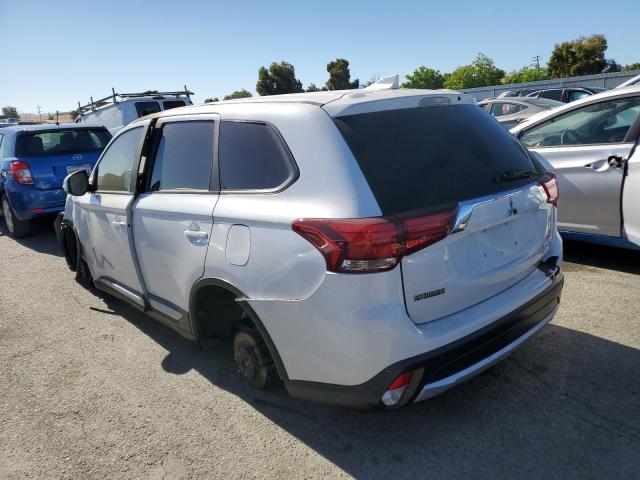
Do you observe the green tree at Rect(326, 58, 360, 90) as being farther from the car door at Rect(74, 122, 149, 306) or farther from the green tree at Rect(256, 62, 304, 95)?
the car door at Rect(74, 122, 149, 306)

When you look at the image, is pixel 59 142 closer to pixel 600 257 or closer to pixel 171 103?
pixel 600 257

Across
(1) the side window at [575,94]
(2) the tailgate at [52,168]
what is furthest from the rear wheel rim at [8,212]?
(1) the side window at [575,94]

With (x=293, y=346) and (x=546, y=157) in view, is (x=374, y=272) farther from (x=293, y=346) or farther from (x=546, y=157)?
(x=546, y=157)

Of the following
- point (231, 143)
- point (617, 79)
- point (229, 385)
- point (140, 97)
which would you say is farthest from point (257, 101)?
point (617, 79)

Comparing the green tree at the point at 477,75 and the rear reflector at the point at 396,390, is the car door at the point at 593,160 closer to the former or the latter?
the rear reflector at the point at 396,390

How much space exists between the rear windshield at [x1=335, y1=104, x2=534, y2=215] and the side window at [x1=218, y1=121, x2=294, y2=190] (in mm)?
363

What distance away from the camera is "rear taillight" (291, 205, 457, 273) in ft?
6.81

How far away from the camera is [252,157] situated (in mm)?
2656

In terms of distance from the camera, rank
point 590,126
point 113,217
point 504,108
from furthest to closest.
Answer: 1. point 504,108
2. point 590,126
3. point 113,217

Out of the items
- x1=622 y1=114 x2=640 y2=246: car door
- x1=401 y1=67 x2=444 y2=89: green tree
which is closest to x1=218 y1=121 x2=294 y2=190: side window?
x1=622 y1=114 x2=640 y2=246: car door

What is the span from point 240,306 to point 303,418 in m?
0.75

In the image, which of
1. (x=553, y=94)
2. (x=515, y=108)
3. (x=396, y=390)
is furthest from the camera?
(x=553, y=94)

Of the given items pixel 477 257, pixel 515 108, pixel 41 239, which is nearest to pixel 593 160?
pixel 477 257

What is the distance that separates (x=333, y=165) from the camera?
2242 millimetres
